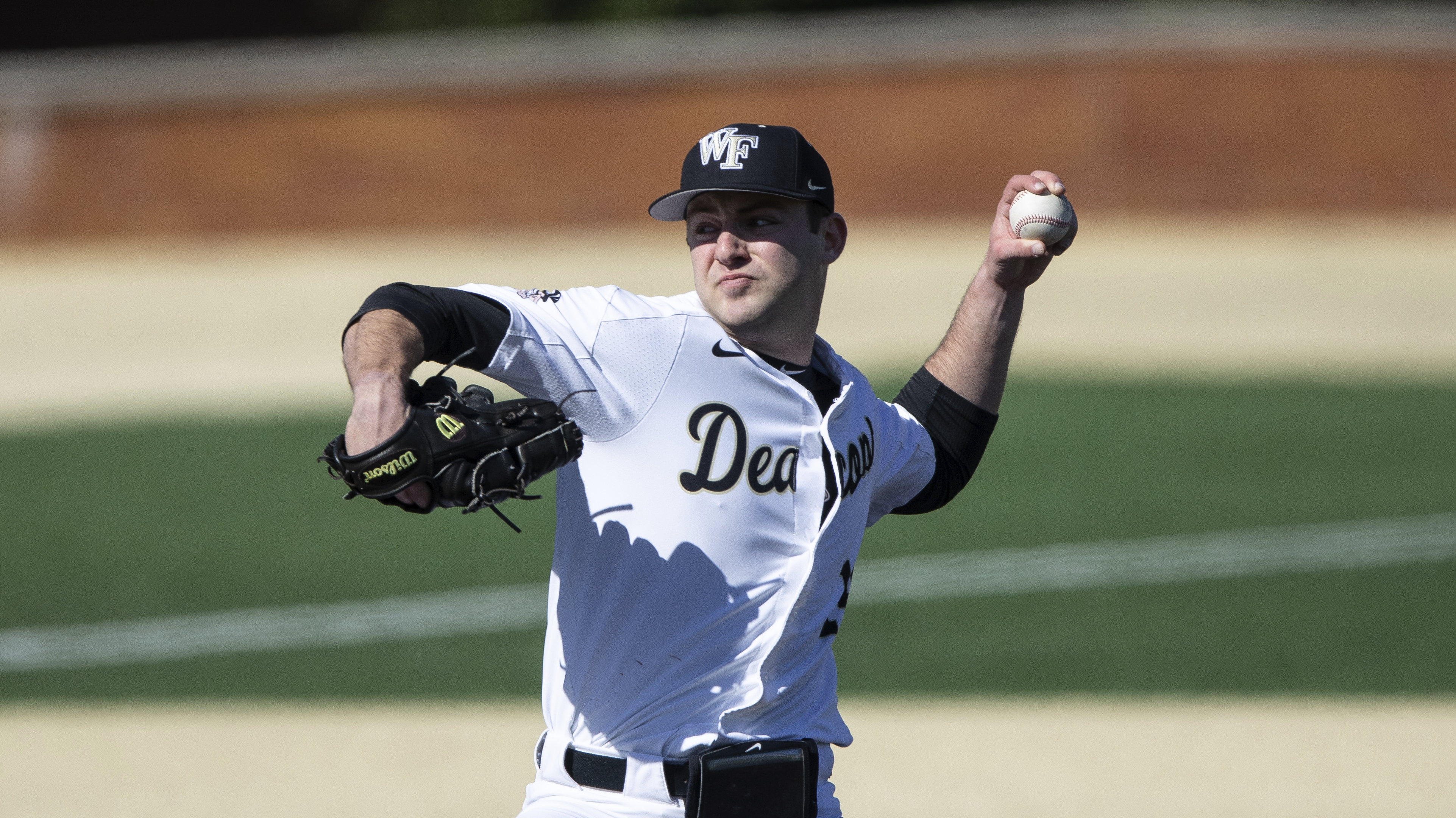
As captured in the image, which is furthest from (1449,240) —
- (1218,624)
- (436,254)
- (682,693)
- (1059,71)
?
(682,693)

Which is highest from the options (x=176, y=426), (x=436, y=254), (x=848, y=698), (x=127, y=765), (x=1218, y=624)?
(x=436, y=254)

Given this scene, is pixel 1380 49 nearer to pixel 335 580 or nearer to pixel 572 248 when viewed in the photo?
pixel 572 248


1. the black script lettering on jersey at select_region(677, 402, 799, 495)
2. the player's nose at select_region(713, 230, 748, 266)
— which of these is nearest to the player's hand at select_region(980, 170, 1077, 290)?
the player's nose at select_region(713, 230, 748, 266)

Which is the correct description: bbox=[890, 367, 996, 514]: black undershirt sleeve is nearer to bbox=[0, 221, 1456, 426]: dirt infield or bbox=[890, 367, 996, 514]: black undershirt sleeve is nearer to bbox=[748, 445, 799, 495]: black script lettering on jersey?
bbox=[748, 445, 799, 495]: black script lettering on jersey

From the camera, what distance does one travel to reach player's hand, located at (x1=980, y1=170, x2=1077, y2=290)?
12.6ft

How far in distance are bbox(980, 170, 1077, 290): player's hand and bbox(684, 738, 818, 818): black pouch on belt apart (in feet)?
4.61

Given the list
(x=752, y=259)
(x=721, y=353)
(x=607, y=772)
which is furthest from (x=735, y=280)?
(x=607, y=772)

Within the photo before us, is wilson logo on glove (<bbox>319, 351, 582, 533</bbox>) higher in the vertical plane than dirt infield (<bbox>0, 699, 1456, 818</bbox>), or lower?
higher

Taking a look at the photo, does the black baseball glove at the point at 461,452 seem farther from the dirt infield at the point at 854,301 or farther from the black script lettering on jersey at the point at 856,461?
the dirt infield at the point at 854,301

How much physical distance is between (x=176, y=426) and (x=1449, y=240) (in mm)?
13495

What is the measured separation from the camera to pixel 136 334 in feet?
51.1

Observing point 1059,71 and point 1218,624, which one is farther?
point 1059,71

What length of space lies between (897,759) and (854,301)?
9639 mm

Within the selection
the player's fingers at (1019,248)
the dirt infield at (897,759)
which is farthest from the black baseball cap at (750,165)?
the dirt infield at (897,759)
